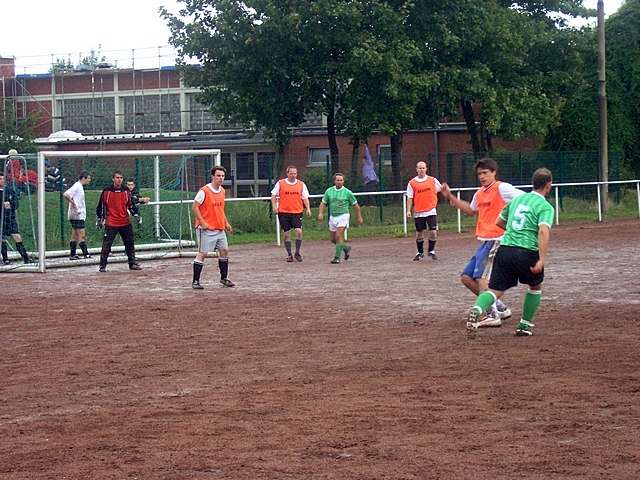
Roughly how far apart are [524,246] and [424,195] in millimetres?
10586

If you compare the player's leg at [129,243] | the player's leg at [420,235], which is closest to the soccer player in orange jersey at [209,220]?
the player's leg at [129,243]

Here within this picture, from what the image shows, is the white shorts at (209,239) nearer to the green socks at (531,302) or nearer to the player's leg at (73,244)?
the player's leg at (73,244)

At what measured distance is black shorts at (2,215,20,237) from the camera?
21312mm

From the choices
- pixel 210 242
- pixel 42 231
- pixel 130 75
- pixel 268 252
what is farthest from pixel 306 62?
pixel 130 75

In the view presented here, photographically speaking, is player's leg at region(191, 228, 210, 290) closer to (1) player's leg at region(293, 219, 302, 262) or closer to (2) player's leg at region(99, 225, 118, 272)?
(2) player's leg at region(99, 225, 118, 272)

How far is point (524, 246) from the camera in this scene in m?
10.7

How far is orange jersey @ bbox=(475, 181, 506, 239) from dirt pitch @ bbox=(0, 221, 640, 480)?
1063 millimetres

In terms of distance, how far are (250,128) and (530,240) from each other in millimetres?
28251

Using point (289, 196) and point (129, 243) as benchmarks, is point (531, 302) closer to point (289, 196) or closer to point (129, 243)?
point (129, 243)

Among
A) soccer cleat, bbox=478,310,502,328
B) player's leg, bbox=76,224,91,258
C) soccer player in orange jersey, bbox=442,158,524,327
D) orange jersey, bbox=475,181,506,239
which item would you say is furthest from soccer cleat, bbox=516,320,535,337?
player's leg, bbox=76,224,91,258

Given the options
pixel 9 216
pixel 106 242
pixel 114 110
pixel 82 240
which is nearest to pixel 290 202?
pixel 106 242

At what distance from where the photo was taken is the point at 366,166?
108 feet

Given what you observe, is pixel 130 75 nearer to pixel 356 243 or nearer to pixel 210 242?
pixel 356 243

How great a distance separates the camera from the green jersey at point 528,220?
1063 centimetres
